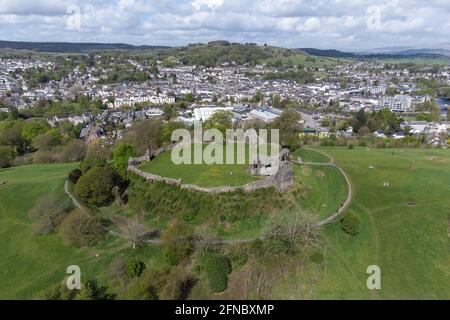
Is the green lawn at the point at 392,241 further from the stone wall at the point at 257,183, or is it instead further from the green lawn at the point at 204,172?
the green lawn at the point at 204,172

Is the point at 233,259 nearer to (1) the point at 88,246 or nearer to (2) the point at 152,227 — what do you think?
(2) the point at 152,227

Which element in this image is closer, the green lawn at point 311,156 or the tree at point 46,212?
the tree at point 46,212

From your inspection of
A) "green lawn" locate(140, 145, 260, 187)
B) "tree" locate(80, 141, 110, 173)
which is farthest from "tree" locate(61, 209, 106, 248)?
"tree" locate(80, 141, 110, 173)

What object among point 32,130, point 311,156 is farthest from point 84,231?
point 32,130

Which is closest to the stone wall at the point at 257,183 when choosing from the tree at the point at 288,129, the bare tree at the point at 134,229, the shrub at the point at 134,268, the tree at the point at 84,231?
the bare tree at the point at 134,229

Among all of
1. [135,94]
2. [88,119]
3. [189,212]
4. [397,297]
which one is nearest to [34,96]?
[135,94]

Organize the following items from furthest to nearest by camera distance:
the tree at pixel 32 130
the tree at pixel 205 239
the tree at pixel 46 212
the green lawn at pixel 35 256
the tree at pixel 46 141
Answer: the tree at pixel 32 130, the tree at pixel 46 141, the tree at pixel 46 212, the tree at pixel 205 239, the green lawn at pixel 35 256

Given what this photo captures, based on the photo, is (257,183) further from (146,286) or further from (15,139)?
(15,139)
